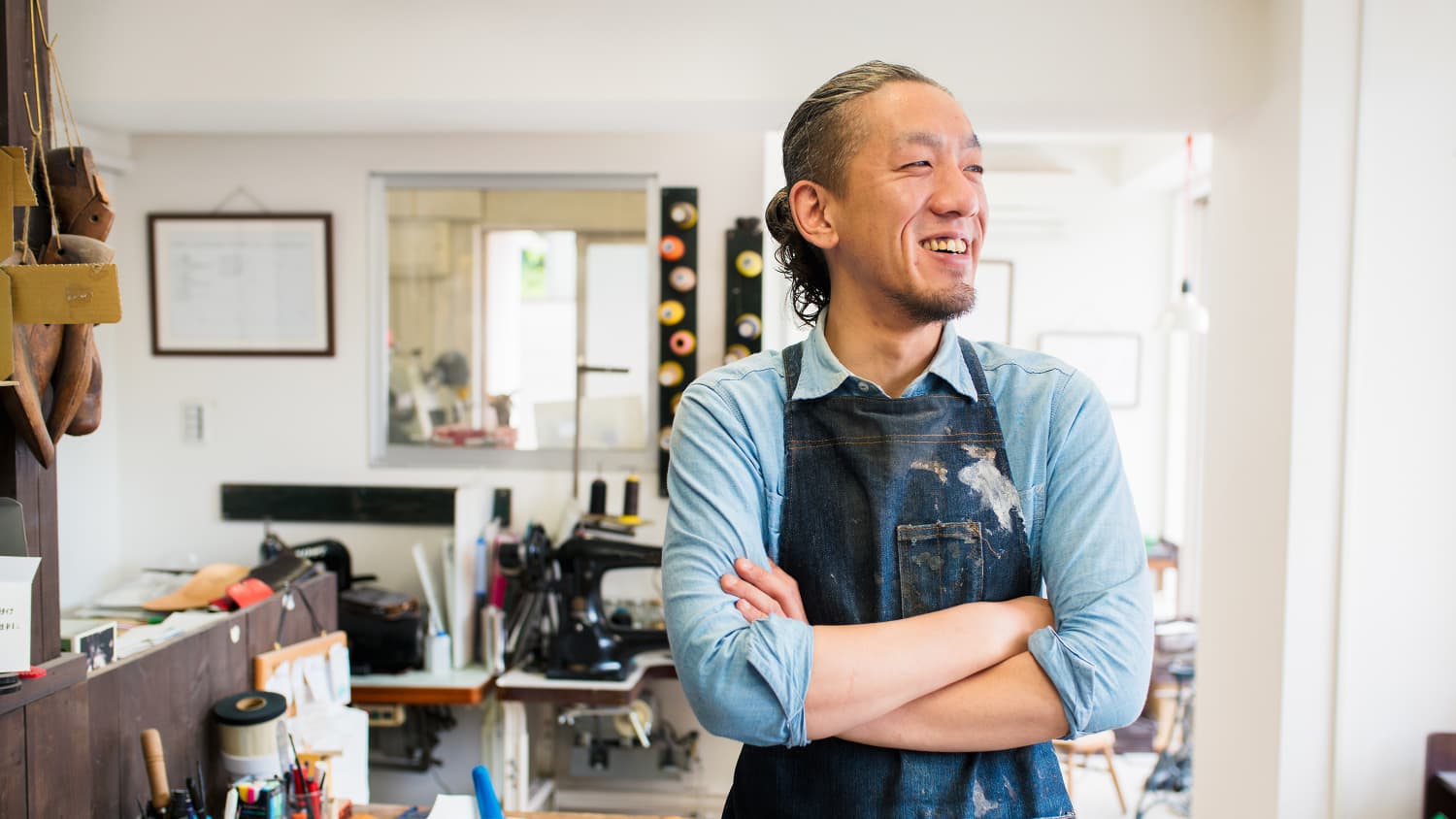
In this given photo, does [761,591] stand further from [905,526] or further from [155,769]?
[155,769]

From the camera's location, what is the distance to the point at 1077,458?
1.18 m

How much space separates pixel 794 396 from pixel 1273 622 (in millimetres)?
1768

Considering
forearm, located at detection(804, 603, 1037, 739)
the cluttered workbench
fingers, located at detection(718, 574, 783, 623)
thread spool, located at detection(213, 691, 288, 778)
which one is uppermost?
fingers, located at detection(718, 574, 783, 623)

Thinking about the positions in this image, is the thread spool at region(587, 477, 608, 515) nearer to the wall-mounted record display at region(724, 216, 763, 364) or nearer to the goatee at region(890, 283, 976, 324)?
the wall-mounted record display at region(724, 216, 763, 364)

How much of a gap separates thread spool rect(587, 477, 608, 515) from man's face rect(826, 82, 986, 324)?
2.35 m

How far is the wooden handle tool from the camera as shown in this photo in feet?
5.82

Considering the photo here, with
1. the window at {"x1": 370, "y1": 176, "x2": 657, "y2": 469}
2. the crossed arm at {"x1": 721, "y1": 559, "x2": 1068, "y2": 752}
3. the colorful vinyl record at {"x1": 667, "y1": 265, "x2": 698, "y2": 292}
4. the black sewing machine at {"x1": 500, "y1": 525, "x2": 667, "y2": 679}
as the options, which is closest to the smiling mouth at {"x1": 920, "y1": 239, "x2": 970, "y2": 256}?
the crossed arm at {"x1": 721, "y1": 559, "x2": 1068, "y2": 752}

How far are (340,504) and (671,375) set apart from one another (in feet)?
4.26

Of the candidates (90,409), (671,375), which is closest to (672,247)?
(671,375)

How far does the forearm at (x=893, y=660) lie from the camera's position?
1.07 metres

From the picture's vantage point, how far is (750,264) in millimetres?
3609

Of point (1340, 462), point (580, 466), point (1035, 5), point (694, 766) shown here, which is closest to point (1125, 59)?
point (1035, 5)

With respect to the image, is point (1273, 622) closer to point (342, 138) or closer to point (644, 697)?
point (644, 697)

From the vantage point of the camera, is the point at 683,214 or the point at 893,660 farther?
the point at 683,214
